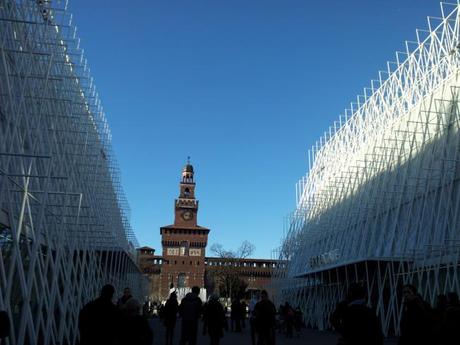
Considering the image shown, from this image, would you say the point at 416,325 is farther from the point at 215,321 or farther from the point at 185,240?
the point at 185,240

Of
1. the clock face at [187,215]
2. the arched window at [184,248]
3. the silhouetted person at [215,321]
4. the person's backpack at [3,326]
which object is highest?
the clock face at [187,215]

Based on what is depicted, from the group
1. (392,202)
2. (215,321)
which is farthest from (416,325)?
(392,202)

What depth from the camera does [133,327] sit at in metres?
8.52

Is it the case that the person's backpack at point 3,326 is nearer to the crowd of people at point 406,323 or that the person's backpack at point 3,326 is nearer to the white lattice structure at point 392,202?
the crowd of people at point 406,323

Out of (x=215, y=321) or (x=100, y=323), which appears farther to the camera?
(x=215, y=321)

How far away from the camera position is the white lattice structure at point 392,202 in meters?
28.8

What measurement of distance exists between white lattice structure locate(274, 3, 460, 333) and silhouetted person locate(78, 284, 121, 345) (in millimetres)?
18376

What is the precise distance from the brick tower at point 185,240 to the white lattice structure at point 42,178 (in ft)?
291

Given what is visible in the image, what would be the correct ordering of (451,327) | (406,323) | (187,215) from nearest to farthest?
(451,327)
(406,323)
(187,215)

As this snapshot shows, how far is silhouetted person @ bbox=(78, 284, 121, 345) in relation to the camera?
851cm

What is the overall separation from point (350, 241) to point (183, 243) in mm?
89481

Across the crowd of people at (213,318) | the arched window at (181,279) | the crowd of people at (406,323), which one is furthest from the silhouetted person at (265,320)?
the arched window at (181,279)

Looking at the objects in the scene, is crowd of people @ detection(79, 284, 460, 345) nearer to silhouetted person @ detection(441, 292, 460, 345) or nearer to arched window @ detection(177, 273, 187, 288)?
silhouetted person @ detection(441, 292, 460, 345)

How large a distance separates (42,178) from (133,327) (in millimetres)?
13596
